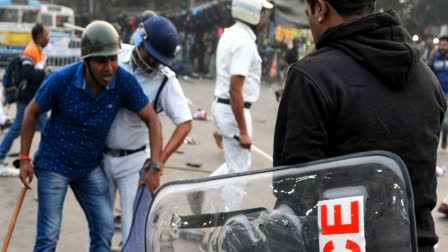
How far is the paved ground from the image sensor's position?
19.3 ft

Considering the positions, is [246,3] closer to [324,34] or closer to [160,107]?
[160,107]

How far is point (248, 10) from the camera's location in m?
5.56

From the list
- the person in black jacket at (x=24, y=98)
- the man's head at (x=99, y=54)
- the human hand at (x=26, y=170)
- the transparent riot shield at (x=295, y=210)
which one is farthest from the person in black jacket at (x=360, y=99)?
the person in black jacket at (x=24, y=98)

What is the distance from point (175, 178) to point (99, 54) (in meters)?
4.54

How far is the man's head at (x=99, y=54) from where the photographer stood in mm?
3945

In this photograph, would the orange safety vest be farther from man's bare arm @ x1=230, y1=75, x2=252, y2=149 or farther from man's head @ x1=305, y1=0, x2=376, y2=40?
man's head @ x1=305, y1=0, x2=376, y2=40

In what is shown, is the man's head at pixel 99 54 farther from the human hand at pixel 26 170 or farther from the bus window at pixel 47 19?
the bus window at pixel 47 19

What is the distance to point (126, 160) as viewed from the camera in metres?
4.33

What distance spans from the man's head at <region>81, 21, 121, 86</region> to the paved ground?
207cm

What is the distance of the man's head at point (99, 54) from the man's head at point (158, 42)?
0.32m

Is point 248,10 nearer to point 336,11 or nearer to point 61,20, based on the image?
point 336,11

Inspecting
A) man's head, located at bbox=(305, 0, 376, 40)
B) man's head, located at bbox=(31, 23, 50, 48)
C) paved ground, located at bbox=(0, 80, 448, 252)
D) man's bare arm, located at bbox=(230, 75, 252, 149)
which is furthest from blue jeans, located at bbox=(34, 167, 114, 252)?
man's head, located at bbox=(31, 23, 50, 48)

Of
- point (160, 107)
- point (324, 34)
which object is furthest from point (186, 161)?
point (324, 34)

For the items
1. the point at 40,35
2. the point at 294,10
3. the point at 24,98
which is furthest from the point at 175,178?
the point at 294,10
